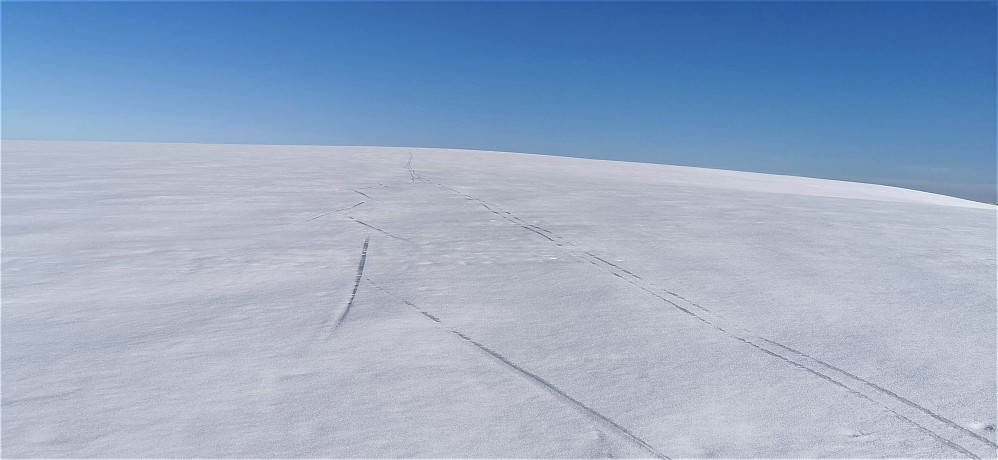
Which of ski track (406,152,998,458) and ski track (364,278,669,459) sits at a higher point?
ski track (406,152,998,458)

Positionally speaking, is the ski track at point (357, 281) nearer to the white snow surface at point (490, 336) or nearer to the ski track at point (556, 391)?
the white snow surface at point (490, 336)

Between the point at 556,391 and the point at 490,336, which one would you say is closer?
the point at 556,391

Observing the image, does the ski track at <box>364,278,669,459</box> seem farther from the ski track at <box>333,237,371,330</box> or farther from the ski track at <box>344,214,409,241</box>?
the ski track at <box>344,214,409,241</box>

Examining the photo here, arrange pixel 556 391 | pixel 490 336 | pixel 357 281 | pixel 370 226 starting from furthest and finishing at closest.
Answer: pixel 370 226 → pixel 357 281 → pixel 490 336 → pixel 556 391

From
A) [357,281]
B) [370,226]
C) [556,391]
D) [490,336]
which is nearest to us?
[556,391]

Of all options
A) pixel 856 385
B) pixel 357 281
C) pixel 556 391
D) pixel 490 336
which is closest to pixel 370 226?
pixel 357 281

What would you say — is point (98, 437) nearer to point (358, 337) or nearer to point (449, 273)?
point (358, 337)

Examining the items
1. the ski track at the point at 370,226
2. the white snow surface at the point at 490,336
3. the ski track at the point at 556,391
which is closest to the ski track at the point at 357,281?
the white snow surface at the point at 490,336

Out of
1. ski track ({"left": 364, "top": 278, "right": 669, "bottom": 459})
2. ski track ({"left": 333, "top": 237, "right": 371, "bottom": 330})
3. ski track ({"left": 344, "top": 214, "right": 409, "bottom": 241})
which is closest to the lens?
ski track ({"left": 364, "top": 278, "right": 669, "bottom": 459})

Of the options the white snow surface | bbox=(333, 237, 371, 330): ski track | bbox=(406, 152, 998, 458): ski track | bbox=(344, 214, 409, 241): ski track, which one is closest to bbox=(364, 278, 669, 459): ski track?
the white snow surface

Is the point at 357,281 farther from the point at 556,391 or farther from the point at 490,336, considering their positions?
the point at 556,391
